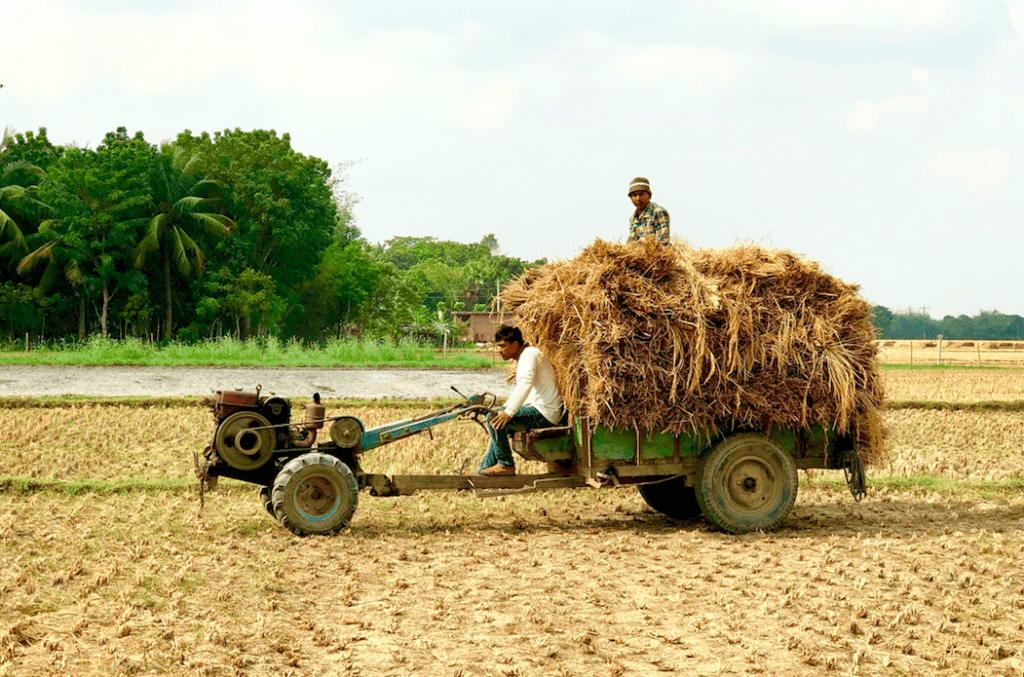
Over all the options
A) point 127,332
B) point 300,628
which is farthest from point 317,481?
point 127,332

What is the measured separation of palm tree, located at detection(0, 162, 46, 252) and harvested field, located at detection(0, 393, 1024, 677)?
106 ft

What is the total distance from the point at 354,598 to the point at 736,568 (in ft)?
8.83

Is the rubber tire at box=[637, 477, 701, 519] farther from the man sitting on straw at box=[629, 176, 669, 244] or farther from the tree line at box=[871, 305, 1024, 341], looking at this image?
the tree line at box=[871, 305, 1024, 341]

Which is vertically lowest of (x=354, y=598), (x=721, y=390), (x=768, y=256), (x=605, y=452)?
(x=354, y=598)

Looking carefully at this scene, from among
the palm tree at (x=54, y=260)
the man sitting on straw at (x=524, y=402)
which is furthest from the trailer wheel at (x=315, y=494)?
the palm tree at (x=54, y=260)

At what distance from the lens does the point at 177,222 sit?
40.8 meters

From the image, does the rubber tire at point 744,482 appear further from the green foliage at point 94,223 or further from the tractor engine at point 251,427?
the green foliage at point 94,223

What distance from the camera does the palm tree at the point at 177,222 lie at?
39.1m

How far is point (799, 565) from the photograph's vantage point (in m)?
6.91

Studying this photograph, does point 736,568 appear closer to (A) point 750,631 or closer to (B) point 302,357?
(A) point 750,631

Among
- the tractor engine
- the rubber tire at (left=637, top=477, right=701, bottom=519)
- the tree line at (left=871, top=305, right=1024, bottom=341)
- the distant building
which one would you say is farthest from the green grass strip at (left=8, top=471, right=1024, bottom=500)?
the tree line at (left=871, top=305, right=1024, bottom=341)

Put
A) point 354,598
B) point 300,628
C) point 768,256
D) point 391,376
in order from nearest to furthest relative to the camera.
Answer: point 300,628 < point 354,598 < point 768,256 < point 391,376

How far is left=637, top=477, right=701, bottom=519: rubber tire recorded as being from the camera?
9.05 meters

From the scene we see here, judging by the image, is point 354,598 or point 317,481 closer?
point 354,598
